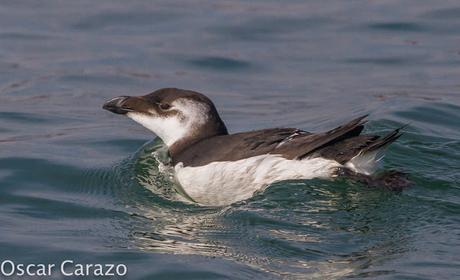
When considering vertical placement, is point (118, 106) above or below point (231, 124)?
above

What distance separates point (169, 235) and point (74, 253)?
28.3 inches

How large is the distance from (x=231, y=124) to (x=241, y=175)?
3.08 m

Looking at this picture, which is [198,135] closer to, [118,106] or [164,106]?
[164,106]

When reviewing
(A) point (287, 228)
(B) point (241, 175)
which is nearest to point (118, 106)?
(B) point (241, 175)

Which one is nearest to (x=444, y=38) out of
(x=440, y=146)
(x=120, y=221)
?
(x=440, y=146)

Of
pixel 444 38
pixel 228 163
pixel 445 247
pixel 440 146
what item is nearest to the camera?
pixel 445 247

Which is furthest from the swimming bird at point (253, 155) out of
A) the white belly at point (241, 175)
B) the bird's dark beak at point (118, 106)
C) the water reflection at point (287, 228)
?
the bird's dark beak at point (118, 106)

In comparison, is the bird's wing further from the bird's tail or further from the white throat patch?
the white throat patch

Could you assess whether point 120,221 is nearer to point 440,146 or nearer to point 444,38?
point 440,146

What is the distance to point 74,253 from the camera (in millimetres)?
7891

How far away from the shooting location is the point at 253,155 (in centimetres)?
880

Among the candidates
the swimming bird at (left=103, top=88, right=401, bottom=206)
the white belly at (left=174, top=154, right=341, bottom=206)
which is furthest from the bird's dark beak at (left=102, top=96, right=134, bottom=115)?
the white belly at (left=174, top=154, right=341, bottom=206)

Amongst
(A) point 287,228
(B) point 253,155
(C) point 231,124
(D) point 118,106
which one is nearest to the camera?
(A) point 287,228

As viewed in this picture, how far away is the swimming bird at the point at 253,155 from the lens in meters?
8.59
